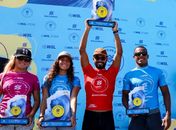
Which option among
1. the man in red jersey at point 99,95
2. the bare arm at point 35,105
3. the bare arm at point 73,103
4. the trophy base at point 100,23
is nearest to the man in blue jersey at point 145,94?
the man in red jersey at point 99,95

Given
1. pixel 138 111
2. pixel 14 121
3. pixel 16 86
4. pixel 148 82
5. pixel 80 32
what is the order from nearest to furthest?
pixel 14 121 → pixel 16 86 → pixel 138 111 → pixel 148 82 → pixel 80 32

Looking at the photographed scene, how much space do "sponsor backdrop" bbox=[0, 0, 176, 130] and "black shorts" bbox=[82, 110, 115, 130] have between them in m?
0.68

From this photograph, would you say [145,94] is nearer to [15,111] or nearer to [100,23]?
[100,23]

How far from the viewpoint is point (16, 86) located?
268 cm

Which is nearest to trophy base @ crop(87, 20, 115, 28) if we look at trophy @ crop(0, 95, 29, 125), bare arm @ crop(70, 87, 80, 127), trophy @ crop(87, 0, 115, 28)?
trophy @ crop(87, 0, 115, 28)

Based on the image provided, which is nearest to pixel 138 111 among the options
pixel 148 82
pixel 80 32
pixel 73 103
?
pixel 148 82

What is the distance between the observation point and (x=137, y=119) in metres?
2.85

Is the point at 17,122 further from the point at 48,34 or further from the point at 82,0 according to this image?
the point at 82,0

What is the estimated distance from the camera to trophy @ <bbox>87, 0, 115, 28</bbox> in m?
2.90

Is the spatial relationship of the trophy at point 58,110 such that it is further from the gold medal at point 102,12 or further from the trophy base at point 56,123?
the gold medal at point 102,12

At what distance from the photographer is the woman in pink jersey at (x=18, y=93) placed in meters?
2.62

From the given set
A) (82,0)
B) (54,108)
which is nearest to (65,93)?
(54,108)

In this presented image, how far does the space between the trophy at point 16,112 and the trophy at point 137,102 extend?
0.85 m

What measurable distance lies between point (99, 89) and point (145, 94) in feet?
1.27
